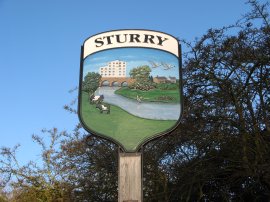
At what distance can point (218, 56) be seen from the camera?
10133 millimetres

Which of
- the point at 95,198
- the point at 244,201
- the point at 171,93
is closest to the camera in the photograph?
the point at 171,93

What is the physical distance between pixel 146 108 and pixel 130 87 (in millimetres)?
363

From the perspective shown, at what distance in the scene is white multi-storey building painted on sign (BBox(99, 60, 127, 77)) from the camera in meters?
6.02

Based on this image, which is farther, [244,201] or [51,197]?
[51,197]

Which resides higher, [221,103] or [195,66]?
[195,66]

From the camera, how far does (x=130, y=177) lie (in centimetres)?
539

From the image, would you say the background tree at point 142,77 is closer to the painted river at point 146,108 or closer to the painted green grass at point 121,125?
the painted river at point 146,108

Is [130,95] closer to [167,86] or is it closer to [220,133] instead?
[167,86]

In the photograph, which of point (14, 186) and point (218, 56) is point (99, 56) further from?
point (14, 186)

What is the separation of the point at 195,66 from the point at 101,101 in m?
4.68

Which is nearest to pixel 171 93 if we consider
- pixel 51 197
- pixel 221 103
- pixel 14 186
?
pixel 221 103

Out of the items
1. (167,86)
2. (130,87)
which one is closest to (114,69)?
(130,87)

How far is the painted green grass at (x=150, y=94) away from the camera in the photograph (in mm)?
5848

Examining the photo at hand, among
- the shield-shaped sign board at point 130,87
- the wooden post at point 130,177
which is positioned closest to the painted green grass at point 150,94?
the shield-shaped sign board at point 130,87
